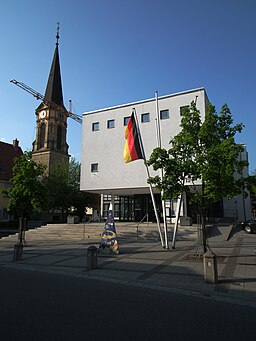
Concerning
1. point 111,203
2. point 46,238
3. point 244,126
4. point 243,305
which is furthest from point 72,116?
point 243,305

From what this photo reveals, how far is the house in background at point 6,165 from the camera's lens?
44156mm

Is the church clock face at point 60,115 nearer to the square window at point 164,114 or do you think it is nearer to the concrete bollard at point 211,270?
the square window at point 164,114

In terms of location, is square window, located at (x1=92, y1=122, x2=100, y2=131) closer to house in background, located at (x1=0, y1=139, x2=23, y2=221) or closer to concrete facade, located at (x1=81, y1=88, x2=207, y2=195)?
concrete facade, located at (x1=81, y1=88, x2=207, y2=195)

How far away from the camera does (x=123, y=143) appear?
29094mm

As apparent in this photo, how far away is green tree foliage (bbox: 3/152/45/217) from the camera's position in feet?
64.7

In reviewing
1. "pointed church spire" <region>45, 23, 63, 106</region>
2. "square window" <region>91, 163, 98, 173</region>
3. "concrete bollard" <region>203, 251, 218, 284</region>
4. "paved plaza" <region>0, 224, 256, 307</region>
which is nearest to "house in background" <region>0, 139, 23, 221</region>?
"pointed church spire" <region>45, 23, 63, 106</region>

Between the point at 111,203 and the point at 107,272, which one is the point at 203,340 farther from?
the point at 111,203

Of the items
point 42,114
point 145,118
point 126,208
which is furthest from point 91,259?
point 42,114

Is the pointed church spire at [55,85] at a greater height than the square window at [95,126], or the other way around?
the pointed church spire at [55,85]

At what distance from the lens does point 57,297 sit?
674 cm

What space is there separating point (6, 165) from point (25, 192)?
35.2 m

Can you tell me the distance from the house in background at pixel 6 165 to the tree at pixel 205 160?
35466 millimetres

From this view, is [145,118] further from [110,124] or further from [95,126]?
Result: [95,126]

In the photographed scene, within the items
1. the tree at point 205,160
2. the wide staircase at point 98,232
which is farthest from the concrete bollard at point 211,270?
the wide staircase at point 98,232
